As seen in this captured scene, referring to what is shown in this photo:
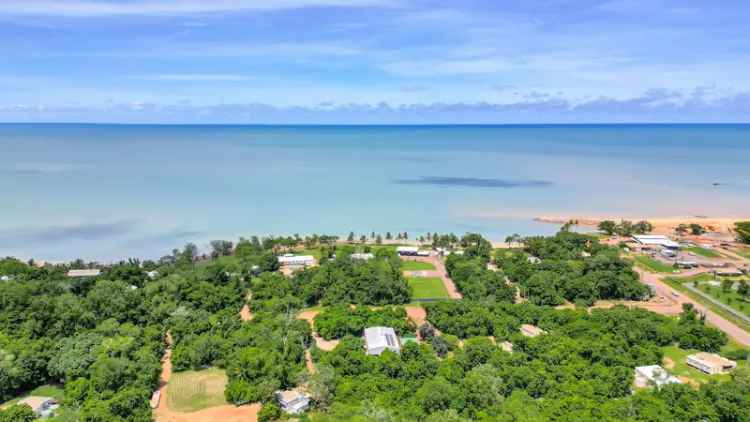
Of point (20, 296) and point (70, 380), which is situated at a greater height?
point (20, 296)

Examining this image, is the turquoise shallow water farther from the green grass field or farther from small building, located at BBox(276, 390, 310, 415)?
small building, located at BBox(276, 390, 310, 415)

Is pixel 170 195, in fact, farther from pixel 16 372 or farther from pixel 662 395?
pixel 662 395

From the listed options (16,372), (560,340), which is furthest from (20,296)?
(560,340)

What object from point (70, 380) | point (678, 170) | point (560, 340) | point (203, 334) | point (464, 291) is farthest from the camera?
point (678, 170)

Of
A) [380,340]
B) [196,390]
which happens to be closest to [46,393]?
[196,390]

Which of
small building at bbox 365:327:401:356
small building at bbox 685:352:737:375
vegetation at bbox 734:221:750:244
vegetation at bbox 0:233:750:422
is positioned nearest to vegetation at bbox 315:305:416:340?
vegetation at bbox 0:233:750:422

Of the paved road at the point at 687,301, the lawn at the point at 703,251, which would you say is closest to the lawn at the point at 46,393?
the paved road at the point at 687,301
